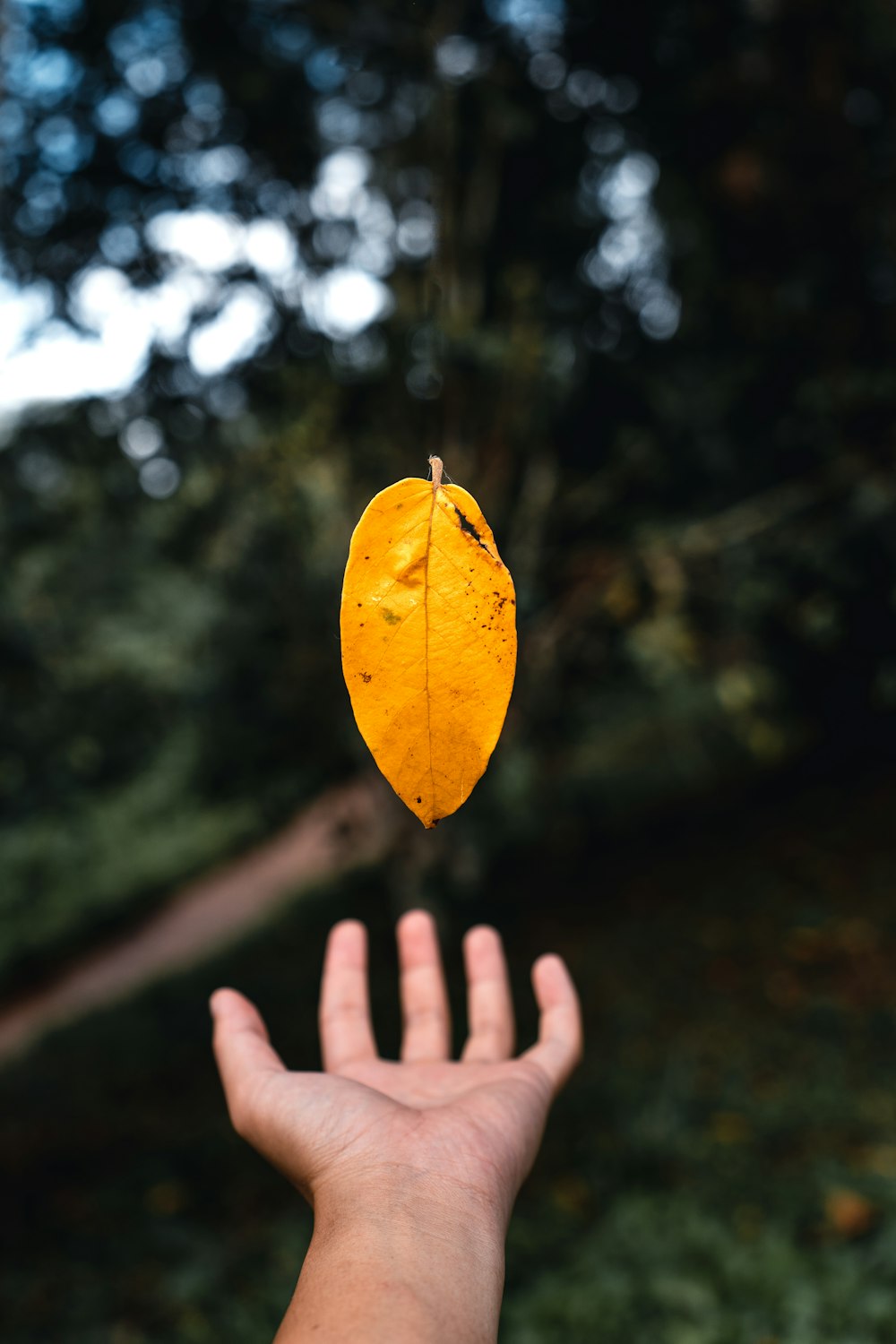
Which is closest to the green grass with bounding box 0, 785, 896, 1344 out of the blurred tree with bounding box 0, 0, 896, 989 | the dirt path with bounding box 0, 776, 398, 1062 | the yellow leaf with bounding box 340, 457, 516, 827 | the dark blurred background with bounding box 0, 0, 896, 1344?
the dark blurred background with bounding box 0, 0, 896, 1344

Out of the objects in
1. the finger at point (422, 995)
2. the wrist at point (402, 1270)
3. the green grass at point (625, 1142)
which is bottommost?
the green grass at point (625, 1142)

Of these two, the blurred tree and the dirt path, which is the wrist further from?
the dirt path

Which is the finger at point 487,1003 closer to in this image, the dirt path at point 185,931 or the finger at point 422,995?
the finger at point 422,995

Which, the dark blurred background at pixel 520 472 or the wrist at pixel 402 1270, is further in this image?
the dark blurred background at pixel 520 472

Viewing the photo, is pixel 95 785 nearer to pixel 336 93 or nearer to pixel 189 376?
pixel 189 376

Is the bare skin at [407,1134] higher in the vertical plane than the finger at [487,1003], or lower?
higher

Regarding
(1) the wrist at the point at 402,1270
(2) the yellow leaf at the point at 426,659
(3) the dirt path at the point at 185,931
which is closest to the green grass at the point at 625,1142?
(3) the dirt path at the point at 185,931

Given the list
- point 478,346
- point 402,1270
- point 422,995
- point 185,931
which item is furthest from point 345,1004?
point 185,931
